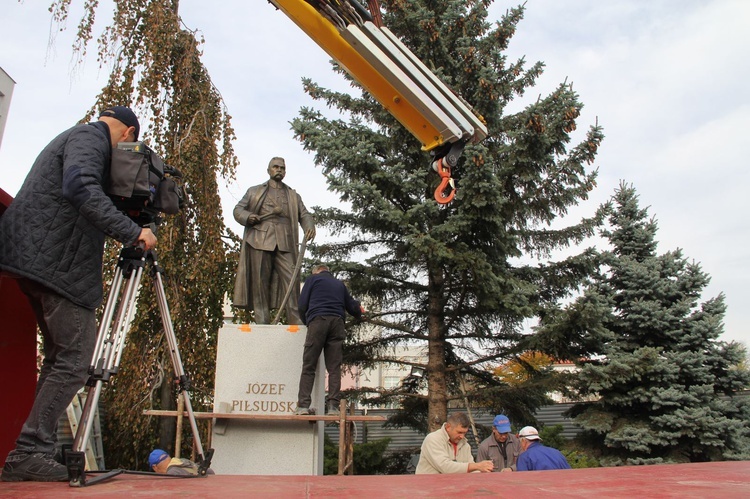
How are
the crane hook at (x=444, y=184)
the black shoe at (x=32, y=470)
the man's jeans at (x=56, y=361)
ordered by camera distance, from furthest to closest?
the crane hook at (x=444, y=184) → the man's jeans at (x=56, y=361) → the black shoe at (x=32, y=470)

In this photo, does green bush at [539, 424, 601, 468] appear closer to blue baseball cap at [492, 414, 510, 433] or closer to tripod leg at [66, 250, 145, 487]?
blue baseball cap at [492, 414, 510, 433]

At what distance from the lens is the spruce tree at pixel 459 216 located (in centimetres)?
1009

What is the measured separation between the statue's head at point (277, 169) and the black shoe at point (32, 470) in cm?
509

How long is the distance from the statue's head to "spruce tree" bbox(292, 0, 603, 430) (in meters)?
2.58

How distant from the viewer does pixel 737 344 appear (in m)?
10.4

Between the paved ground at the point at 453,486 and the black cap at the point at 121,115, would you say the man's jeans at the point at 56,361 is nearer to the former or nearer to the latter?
the paved ground at the point at 453,486

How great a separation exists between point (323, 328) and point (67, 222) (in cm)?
360

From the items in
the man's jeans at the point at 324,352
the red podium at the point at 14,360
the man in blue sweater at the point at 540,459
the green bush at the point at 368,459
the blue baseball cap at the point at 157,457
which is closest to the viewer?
the red podium at the point at 14,360

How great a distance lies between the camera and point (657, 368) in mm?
9945

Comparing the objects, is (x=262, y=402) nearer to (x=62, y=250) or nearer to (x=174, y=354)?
(x=174, y=354)

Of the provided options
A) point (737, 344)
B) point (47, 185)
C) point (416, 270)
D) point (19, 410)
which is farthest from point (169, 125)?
point (737, 344)

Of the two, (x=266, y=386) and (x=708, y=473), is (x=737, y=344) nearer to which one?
(x=266, y=386)

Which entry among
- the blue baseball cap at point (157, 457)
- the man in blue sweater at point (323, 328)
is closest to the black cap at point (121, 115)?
the blue baseball cap at point (157, 457)

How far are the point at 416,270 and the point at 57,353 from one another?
9026mm
